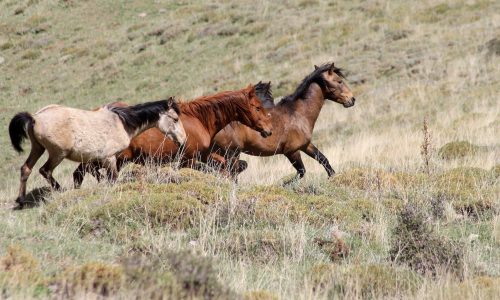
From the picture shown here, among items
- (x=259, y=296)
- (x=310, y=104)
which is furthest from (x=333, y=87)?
(x=259, y=296)

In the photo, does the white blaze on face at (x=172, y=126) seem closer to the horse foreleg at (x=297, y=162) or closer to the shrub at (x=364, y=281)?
the horse foreleg at (x=297, y=162)

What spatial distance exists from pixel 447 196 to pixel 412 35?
60.4 ft

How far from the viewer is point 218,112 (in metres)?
11.2

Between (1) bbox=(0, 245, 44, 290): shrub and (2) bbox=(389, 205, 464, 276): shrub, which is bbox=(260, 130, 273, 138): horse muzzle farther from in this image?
(1) bbox=(0, 245, 44, 290): shrub

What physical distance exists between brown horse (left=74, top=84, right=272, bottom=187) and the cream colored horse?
2.08 ft

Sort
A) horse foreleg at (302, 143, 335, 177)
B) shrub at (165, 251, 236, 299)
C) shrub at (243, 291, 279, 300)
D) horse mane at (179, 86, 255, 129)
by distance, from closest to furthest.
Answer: shrub at (165, 251, 236, 299) < shrub at (243, 291, 279, 300) < horse mane at (179, 86, 255, 129) < horse foreleg at (302, 143, 335, 177)

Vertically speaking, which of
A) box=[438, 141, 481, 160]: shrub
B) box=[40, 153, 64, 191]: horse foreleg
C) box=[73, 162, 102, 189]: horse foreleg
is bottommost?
box=[438, 141, 481, 160]: shrub

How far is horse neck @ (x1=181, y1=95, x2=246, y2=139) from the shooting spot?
11258mm

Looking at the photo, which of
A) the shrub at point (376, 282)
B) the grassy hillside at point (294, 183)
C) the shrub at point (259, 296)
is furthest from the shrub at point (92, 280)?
the shrub at point (376, 282)

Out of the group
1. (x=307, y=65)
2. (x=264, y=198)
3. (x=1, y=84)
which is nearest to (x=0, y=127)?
(x=1, y=84)

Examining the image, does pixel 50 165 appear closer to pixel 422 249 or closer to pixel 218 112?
pixel 218 112

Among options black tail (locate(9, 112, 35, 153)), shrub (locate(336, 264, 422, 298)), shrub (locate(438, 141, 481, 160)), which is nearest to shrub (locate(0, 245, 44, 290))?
shrub (locate(336, 264, 422, 298))

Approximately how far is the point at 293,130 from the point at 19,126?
478cm

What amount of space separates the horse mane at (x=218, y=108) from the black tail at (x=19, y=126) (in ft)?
9.54
